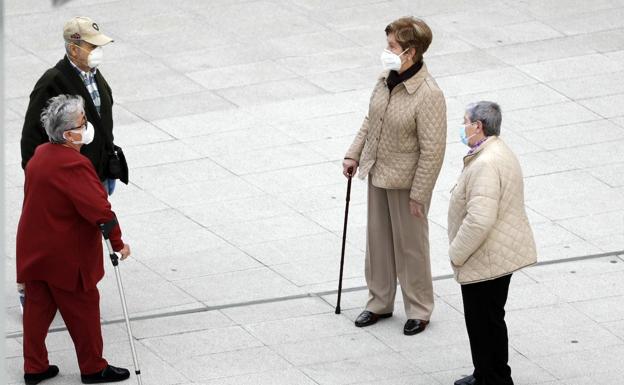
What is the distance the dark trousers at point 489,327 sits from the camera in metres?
7.27

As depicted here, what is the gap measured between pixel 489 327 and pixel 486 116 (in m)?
1.12

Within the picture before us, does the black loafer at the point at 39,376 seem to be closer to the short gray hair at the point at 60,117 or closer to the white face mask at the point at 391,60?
the short gray hair at the point at 60,117

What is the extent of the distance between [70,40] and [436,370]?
2896 millimetres

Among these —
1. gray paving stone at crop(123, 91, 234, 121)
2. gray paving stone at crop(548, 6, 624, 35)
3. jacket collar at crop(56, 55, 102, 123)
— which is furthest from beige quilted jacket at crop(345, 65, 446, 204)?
gray paving stone at crop(548, 6, 624, 35)

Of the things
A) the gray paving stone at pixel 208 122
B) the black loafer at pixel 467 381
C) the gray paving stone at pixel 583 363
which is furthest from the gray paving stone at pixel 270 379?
the gray paving stone at pixel 208 122

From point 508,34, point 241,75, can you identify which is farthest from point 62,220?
point 508,34

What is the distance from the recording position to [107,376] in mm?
7656

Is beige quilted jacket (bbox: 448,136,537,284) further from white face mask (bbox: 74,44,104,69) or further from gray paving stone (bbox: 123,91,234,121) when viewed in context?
gray paving stone (bbox: 123,91,234,121)

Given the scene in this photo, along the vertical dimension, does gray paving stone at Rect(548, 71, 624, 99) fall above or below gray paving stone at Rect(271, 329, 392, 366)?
above

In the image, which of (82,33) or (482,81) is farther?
(482,81)

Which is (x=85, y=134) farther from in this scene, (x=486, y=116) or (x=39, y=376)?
(x=486, y=116)

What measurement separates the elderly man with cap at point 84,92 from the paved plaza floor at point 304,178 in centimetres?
97

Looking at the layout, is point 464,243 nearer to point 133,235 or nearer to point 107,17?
point 133,235

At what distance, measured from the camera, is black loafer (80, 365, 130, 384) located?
764cm
